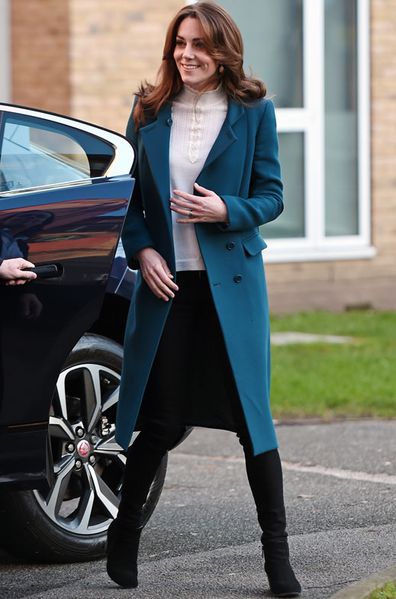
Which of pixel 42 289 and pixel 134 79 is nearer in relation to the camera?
pixel 42 289

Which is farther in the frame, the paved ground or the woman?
the paved ground

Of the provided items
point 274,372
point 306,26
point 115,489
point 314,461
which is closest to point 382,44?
point 306,26

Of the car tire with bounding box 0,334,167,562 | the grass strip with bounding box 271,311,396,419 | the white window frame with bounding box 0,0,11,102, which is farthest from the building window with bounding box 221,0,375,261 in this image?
the car tire with bounding box 0,334,167,562

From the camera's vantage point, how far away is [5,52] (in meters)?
14.1

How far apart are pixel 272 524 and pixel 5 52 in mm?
9838

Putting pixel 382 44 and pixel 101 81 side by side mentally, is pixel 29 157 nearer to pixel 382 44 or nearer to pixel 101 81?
pixel 101 81

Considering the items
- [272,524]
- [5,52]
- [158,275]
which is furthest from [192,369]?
[5,52]

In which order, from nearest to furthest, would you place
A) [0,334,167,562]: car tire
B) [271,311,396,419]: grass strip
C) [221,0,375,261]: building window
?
[0,334,167,562]: car tire < [271,311,396,419]: grass strip < [221,0,375,261]: building window

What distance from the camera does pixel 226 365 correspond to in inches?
193

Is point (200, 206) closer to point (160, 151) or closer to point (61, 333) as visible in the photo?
point (160, 151)

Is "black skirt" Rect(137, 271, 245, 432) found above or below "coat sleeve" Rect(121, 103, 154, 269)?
below

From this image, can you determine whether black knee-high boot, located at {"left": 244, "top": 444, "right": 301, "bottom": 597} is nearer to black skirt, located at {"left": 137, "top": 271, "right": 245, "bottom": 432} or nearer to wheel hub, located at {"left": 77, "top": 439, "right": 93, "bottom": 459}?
black skirt, located at {"left": 137, "top": 271, "right": 245, "bottom": 432}

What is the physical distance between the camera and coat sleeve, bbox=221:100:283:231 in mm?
4910

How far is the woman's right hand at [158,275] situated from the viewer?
4.86m
